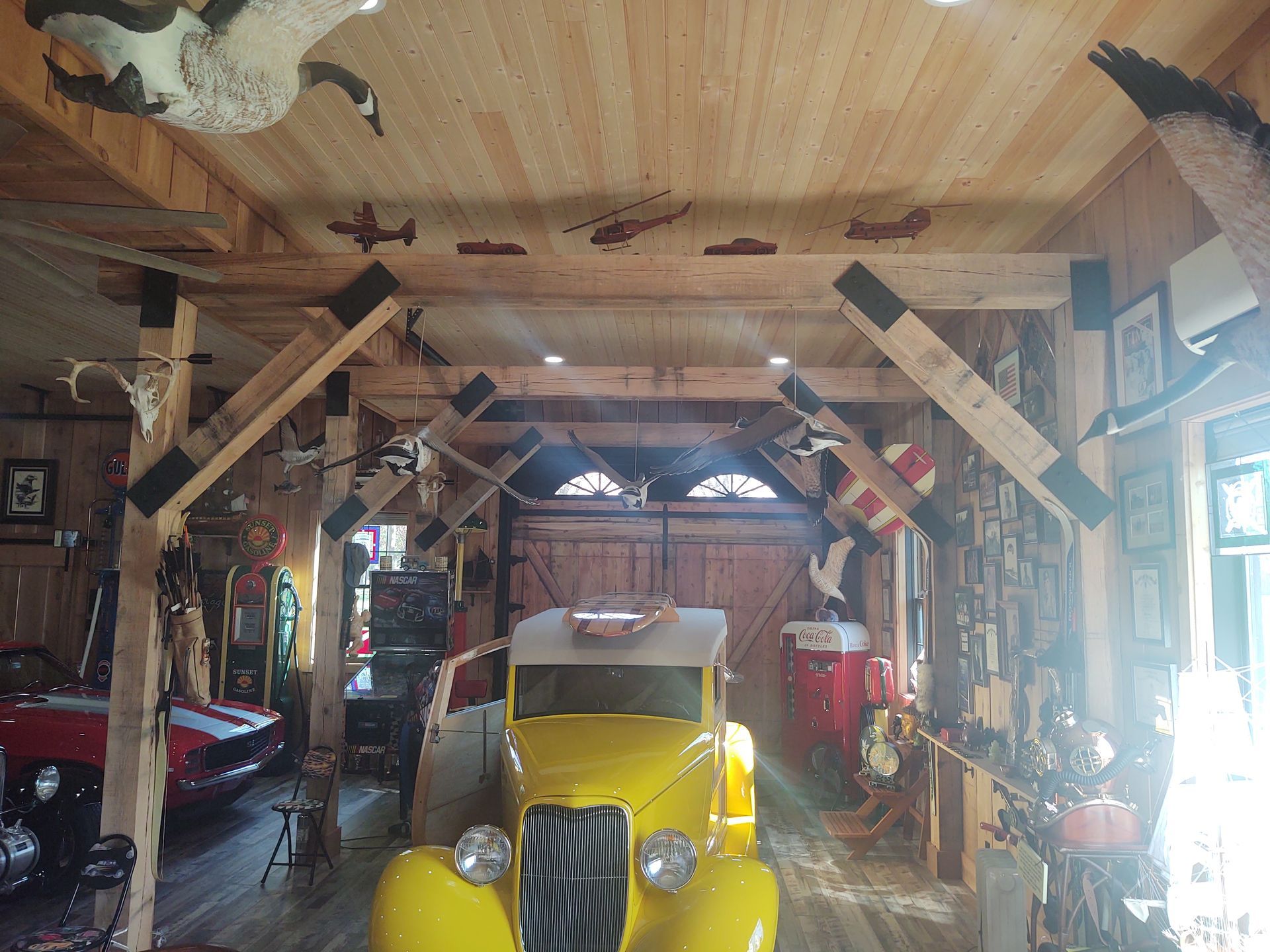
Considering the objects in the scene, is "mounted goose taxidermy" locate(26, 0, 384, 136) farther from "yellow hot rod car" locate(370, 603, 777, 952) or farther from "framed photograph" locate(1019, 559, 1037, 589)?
"framed photograph" locate(1019, 559, 1037, 589)

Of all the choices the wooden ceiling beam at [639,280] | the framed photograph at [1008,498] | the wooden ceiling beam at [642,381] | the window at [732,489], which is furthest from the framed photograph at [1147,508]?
the window at [732,489]

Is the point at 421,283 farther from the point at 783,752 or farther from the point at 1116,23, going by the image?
the point at 783,752

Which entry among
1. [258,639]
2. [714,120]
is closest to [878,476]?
[714,120]

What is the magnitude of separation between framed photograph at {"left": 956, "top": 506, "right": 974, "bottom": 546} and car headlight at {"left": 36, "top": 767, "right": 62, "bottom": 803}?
525 cm

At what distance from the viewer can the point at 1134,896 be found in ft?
9.52

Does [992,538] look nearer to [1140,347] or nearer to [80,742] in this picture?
[1140,347]

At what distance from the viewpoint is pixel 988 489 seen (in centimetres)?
491

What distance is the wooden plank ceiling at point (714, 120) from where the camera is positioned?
2.76 meters

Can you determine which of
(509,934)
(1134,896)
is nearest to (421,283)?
(509,934)

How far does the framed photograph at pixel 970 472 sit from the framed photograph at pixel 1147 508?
1624mm

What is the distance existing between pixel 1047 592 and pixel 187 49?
13.2 feet

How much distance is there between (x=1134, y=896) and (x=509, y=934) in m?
2.15

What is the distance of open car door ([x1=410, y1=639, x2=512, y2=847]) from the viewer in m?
3.94

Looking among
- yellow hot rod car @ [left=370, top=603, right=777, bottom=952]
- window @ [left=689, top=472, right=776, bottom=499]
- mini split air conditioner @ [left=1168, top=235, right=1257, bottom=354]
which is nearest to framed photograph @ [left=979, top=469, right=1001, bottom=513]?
yellow hot rod car @ [left=370, top=603, right=777, bottom=952]
